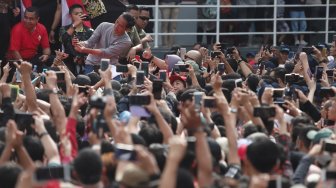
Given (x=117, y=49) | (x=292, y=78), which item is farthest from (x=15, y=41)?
(x=292, y=78)

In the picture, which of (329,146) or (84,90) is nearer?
(329,146)

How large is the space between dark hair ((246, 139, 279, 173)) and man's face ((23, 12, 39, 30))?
8.94 metres

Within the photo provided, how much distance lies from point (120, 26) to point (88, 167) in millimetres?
7927

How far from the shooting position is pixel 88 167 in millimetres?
7410

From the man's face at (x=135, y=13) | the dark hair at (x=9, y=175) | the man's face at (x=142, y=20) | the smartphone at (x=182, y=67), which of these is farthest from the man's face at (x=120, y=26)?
the dark hair at (x=9, y=175)

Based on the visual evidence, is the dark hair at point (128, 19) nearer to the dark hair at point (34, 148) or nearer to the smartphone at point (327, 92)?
the smartphone at point (327, 92)

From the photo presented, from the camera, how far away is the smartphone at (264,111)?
9414 mm

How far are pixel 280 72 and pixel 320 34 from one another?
7.36 m

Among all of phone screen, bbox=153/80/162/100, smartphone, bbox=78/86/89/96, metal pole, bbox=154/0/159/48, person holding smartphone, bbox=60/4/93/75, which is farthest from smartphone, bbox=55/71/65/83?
metal pole, bbox=154/0/159/48

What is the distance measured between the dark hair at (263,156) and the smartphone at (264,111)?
1228mm

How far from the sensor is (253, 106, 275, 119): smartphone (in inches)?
371

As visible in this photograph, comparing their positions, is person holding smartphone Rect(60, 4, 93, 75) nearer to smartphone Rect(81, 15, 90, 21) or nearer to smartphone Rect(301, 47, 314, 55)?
smartphone Rect(81, 15, 90, 21)

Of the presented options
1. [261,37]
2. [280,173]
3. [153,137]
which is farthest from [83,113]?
[261,37]

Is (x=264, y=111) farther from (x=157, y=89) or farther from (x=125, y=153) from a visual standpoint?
(x=125, y=153)
